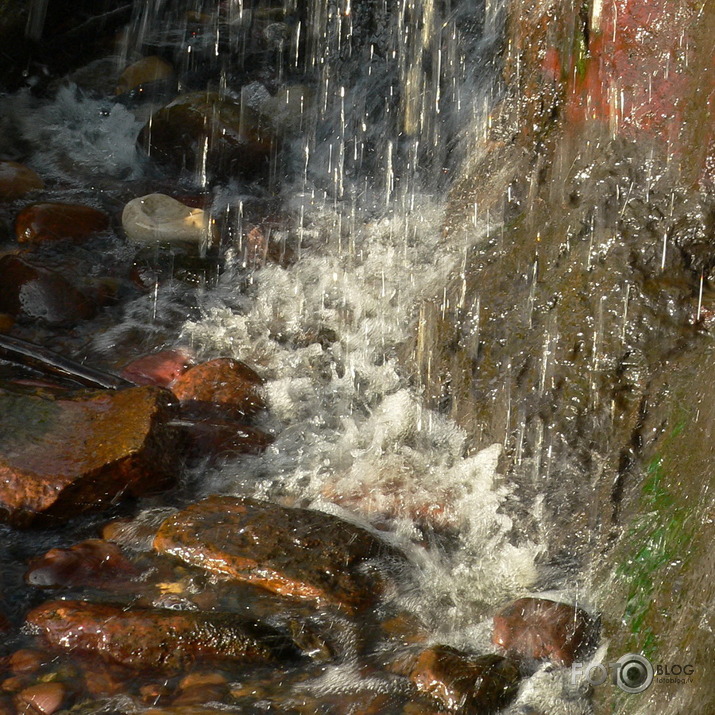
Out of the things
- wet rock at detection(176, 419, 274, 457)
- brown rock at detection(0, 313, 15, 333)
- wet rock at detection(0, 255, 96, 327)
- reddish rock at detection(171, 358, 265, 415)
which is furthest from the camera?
wet rock at detection(0, 255, 96, 327)

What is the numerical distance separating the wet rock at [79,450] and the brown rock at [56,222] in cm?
221

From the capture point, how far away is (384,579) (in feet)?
11.3

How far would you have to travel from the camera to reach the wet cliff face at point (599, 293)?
339 centimetres

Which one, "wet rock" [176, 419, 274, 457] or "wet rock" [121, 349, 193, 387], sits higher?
"wet rock" [121, 349, 193, 387]

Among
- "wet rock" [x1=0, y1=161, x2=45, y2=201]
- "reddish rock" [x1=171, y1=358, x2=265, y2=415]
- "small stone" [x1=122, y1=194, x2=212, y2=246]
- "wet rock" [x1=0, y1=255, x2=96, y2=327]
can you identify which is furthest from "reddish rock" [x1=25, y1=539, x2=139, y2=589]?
"wet rock" [x1=0, y1=161, x2=45, y2=201]

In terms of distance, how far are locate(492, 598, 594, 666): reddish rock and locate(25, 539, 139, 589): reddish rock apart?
1.40m

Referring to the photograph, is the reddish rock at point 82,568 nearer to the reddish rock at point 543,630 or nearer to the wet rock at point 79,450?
the wet rock at point 79,450

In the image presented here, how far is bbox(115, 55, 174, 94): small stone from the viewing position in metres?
8.13

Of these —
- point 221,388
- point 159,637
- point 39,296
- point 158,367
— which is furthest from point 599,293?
point 39,296

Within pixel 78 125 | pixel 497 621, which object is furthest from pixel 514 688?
pixel 78 125

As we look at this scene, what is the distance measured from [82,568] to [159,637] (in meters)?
0.61

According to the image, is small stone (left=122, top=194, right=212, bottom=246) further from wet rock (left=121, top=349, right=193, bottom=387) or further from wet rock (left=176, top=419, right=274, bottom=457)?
wet rock (left=176, top=419, right=274, bottom=457)

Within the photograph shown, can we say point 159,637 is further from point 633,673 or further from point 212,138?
point 212,138

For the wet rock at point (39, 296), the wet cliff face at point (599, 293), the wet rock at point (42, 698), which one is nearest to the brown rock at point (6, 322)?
the wet rock at point (39, 296)
